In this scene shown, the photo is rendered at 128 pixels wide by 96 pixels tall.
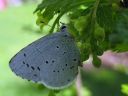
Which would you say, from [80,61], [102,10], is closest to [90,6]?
[102,10]

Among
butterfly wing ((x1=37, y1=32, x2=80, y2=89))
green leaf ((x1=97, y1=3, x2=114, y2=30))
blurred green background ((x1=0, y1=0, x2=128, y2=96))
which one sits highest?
green leaf ((x1=97, y1=3, x2=114, y2=30))

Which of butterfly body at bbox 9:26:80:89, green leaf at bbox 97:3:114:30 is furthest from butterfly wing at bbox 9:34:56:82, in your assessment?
green leaf at bbox 97:3:114:30

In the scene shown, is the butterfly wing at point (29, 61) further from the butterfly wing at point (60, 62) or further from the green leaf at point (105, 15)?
the green leaf at point (105, 15)

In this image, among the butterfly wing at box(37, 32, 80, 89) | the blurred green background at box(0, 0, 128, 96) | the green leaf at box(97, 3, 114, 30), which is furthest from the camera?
the blurred green background at box(0, 0, 128, 96)

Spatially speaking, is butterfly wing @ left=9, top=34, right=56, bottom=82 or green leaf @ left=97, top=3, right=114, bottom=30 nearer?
green leaf @ left=97, top=3, right=114, bottom=30

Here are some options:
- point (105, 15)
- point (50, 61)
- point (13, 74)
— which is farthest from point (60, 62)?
point (13, 74)

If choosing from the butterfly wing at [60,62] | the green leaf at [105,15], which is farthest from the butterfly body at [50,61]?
the green leaf at [105,15]

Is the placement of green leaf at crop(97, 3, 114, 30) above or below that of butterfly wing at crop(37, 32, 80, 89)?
above

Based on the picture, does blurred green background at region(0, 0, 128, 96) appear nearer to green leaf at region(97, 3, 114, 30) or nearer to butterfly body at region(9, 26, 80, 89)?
butterfly body at region(9, 26, 80, 89)

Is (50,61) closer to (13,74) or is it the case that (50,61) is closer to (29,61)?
(29,61)
